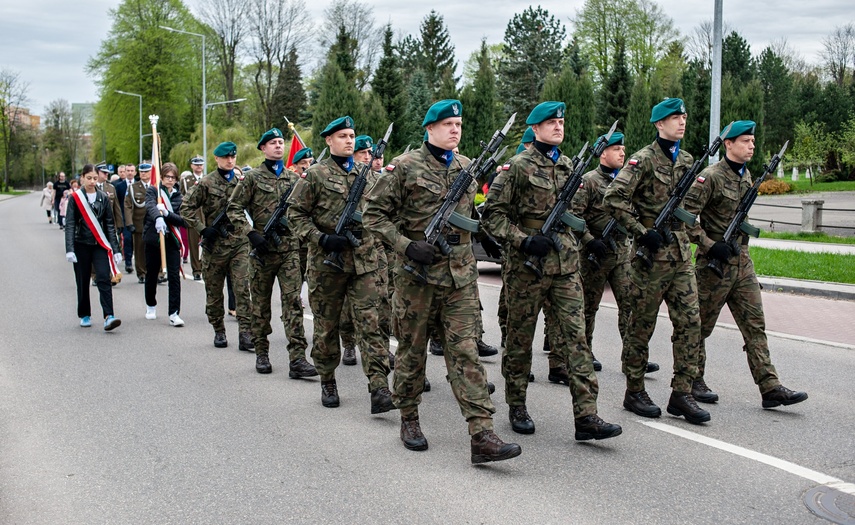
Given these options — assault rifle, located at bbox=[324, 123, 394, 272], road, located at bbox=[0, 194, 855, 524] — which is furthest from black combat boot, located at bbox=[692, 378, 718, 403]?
assault rifle, located at bbox=[324, 123, 394, 272]

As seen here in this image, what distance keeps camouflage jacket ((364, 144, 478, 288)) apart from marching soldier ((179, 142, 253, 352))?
383cm

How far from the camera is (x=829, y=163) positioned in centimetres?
5634

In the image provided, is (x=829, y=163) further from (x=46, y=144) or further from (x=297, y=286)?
(x=46, y=144)

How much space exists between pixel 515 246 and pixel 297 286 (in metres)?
2.88

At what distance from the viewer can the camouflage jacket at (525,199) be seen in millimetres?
5625

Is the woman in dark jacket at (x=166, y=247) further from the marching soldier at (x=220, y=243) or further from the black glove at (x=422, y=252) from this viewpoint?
the black glove at (x=422, y=252)

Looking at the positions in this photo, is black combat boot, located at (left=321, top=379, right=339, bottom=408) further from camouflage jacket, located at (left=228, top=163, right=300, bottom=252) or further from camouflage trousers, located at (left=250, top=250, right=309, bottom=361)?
camouflage jacket, located at (left=228, top=163, right=300, bottom=252)

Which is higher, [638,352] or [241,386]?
[638,352]

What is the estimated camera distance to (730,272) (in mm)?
6230

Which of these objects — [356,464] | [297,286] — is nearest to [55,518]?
[356,464]

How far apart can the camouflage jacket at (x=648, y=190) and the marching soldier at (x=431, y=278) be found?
4.29 ft

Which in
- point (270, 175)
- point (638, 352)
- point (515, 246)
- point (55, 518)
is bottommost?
point (55, 518)

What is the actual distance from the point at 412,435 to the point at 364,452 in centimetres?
32

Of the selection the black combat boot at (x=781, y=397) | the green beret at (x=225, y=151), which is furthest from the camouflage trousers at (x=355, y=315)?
the green beret at (x=225, y=151)
